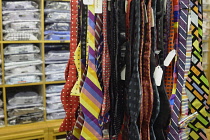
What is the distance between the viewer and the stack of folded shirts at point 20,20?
193 cm

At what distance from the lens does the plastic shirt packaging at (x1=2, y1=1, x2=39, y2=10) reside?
1.93 metres

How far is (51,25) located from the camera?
205 cm

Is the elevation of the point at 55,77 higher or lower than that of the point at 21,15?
lower

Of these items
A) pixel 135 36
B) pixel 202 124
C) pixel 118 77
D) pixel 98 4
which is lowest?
pixel 202 124

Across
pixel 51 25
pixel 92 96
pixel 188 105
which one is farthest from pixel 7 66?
pixel 188 105

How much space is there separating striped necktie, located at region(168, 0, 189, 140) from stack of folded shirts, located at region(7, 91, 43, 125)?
4.80ft

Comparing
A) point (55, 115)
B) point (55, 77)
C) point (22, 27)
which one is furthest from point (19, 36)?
point (55, 115)

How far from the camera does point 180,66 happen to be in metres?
0.89

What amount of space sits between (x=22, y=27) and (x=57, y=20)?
30cm

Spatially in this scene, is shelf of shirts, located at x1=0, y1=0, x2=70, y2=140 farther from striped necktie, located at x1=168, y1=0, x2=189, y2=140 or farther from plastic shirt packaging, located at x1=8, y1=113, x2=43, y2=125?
Result: striped necktie, located at x1=168, y1=0, x2=189, y2=140

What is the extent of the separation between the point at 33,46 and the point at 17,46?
129 millimetres

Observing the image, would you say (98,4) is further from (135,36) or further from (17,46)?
(17,46)

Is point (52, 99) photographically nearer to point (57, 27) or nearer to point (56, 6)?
point (57, 27)

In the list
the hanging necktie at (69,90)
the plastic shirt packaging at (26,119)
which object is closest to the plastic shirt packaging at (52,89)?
the plastic shirt packaging at (26,119)
